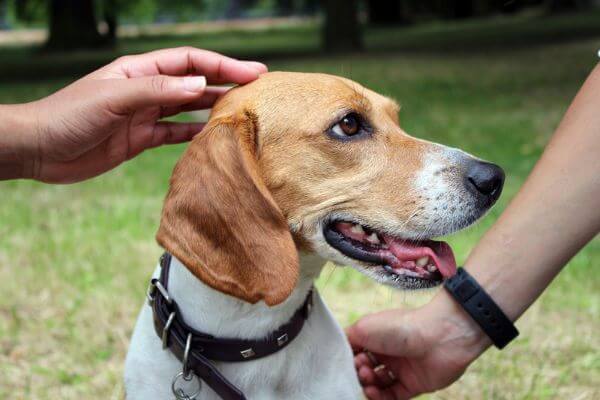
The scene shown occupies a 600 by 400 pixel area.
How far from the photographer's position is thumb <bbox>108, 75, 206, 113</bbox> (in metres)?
3.06

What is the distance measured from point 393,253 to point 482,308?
0.62 meters

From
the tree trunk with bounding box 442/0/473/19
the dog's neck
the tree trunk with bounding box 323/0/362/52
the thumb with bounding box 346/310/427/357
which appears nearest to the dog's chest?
the dog's neck

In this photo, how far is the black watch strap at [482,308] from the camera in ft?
11.0

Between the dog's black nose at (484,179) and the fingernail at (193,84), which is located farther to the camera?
the fingernail at (193,84)

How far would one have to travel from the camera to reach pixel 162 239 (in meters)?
2.74

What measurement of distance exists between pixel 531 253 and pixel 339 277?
2.31m

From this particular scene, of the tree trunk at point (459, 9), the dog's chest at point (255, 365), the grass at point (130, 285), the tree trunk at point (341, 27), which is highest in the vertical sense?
the dog's chest at point (255, 365)

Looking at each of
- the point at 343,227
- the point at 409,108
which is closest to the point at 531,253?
the point at 343,227

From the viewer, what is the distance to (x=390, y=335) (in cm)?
364

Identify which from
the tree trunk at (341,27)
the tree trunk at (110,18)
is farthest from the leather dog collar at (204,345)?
the tree trunk at (110,18)

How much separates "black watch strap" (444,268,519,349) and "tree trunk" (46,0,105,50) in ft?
86.3

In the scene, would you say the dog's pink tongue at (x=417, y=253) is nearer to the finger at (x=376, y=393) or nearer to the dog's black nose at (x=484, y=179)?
the dog's black nose at (x=484, y=179)

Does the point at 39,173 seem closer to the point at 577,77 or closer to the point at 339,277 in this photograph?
the point at 339,277

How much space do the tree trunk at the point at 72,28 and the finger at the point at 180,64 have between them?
25718mm
